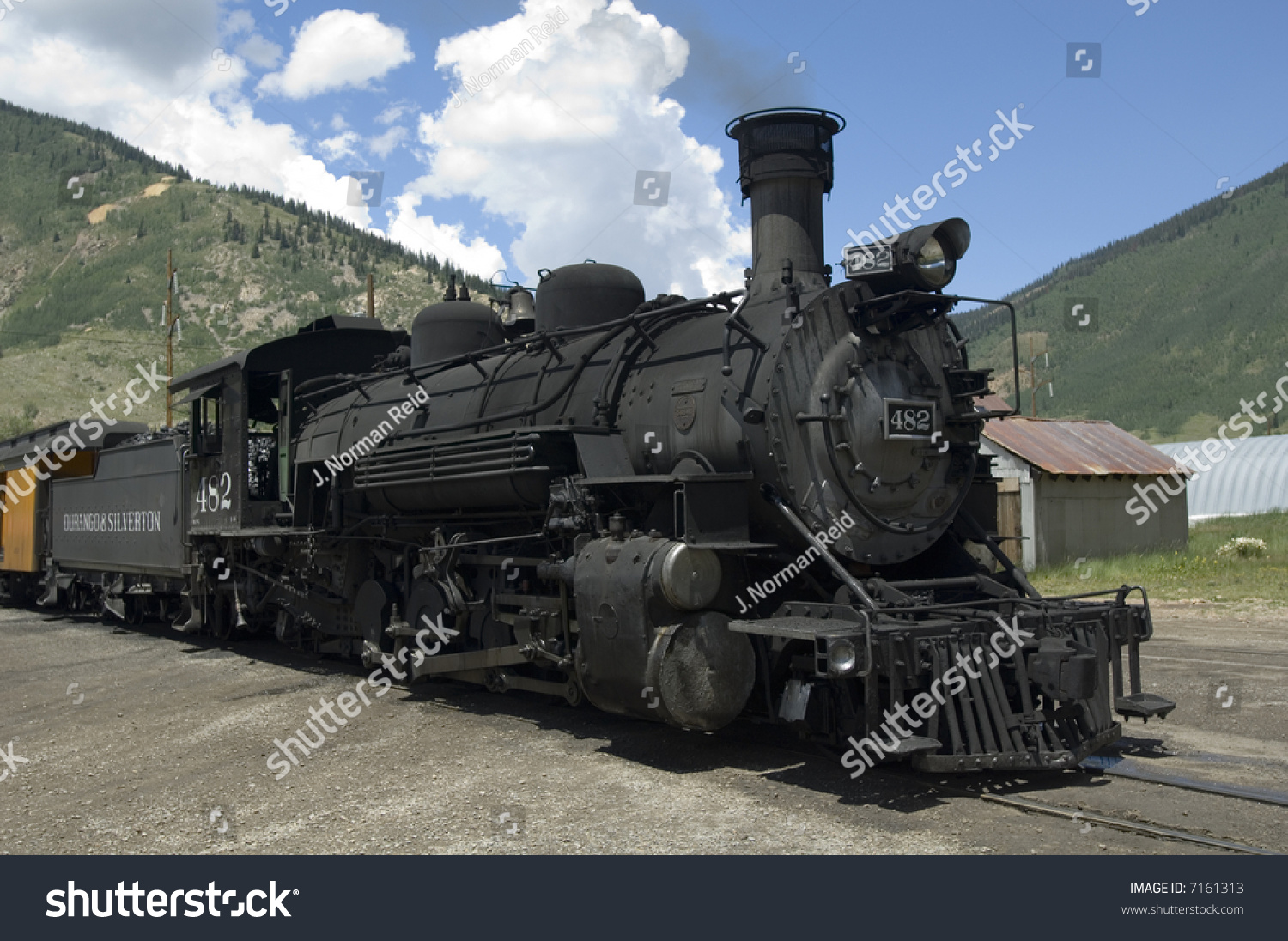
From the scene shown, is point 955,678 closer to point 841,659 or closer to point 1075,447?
point 841,659

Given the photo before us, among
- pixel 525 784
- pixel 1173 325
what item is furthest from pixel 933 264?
pixel 1173 325

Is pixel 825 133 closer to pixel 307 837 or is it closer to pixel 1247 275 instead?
pixel 307 837

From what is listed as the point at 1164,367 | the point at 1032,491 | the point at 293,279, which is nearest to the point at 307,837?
the point at 1032,491

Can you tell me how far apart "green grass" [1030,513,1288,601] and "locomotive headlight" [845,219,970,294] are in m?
11.1

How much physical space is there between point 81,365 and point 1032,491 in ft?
259

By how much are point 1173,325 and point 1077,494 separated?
352 ft

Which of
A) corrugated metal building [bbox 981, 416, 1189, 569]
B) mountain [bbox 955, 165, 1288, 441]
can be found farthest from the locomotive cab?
mountain [bbox 955, 165, 1288, 441]

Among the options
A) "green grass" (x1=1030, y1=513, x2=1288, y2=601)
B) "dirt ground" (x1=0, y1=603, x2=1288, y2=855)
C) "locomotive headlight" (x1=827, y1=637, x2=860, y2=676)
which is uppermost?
"locomotive headlight" (x1=827, y1=637, x2=860, y2=676)

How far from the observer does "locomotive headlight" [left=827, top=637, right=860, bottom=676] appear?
5633mm

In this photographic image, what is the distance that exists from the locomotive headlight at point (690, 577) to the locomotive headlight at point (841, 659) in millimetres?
999

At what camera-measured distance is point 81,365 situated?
263ft

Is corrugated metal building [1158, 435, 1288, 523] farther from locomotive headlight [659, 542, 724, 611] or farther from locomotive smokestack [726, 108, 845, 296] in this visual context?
locomotive headlight [659, 542, 724, 611]

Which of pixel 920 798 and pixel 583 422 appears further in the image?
pixel 583 422

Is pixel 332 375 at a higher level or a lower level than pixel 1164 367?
lower
